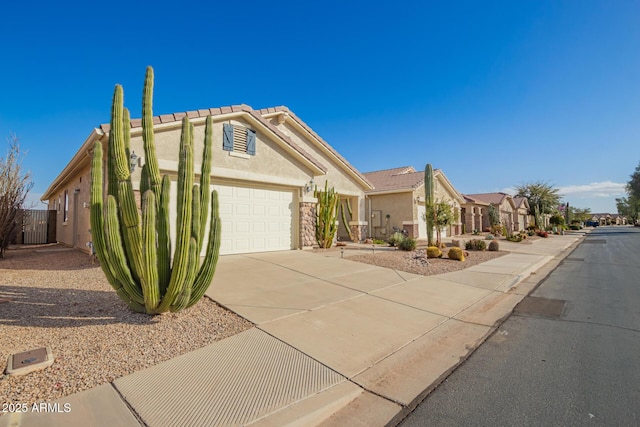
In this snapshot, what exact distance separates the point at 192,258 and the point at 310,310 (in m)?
2.05

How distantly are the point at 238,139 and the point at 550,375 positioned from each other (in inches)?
395

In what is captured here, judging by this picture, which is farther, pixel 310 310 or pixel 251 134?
pixel 251 134

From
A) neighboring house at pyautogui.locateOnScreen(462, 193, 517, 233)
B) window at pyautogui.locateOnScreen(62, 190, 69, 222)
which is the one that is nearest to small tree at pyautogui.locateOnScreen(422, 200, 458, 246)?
neighboring house at pyautogui.locateOnScreen(462, 193, 517, 233)

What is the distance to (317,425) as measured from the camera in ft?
7.77

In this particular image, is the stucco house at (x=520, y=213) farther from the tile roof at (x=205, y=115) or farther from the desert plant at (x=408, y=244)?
the tile roof at (x=205, y=115)

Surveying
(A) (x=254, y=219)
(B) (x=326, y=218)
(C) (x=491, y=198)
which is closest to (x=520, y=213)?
(C) (x=491, y=198)

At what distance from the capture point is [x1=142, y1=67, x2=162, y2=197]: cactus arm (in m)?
4.04

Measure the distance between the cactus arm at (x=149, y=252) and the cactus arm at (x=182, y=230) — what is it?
0.56 ft

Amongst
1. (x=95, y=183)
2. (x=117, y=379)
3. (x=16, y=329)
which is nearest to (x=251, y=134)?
(x=95, y=183)

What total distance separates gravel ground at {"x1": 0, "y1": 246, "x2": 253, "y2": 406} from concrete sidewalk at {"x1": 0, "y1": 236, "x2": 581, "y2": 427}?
0.81 ft

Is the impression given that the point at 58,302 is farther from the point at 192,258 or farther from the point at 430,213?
the point at 430,213

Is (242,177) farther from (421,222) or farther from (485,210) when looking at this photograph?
(485,210)

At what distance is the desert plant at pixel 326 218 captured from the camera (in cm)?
1306

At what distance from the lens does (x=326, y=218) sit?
13148mm
